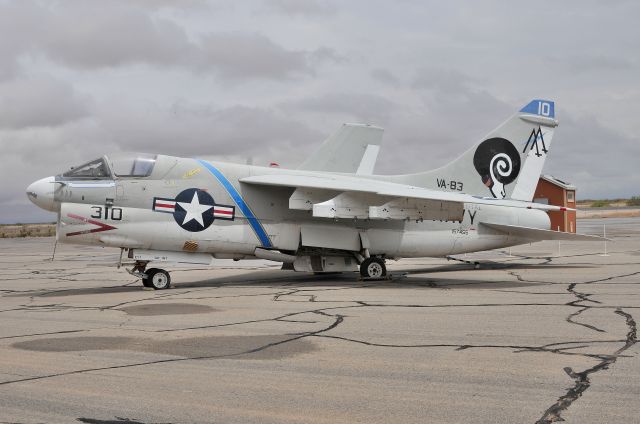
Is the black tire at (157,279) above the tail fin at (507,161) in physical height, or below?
below

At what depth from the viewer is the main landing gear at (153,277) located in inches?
563

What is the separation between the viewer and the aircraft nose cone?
1344cm

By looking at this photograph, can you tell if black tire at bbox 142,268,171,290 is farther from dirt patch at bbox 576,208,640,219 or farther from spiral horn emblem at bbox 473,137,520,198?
dirt patch at bbox 576,208,640,219

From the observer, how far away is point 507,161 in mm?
18078

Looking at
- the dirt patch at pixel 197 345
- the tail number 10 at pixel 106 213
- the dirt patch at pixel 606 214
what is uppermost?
the dirt patch at pixel 606 214

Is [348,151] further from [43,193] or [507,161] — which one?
[43,193]

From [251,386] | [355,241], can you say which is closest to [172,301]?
[355,241]

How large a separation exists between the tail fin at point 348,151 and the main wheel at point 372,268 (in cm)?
749

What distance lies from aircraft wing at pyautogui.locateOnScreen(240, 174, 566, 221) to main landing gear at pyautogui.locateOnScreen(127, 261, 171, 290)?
283 centimetres

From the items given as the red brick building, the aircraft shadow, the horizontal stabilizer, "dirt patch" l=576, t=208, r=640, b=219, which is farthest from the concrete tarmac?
"dirt patch" l=576, t=208, r=640, b=219

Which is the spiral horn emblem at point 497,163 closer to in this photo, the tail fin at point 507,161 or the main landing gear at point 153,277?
the tail fin at point 507,161

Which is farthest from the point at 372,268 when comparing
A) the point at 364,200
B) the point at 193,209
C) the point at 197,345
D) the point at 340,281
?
the point at 197,345

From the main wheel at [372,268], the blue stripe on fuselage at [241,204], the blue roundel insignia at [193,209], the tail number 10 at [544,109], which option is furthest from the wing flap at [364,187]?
the tail number 10 at [544,109]

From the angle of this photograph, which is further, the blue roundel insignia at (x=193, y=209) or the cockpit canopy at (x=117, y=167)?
the blue roundel insignia at (x=193, y=209)
